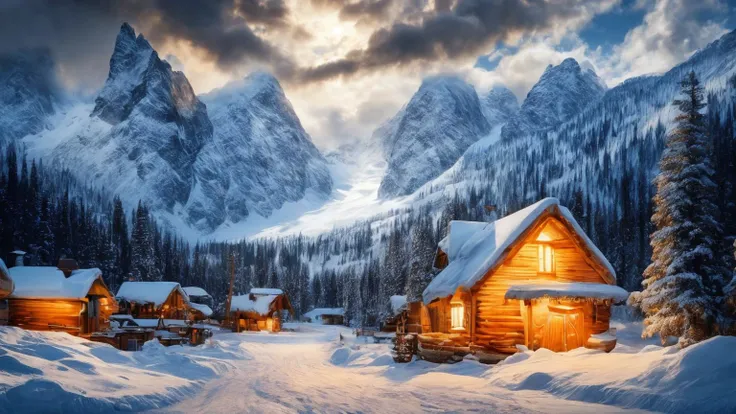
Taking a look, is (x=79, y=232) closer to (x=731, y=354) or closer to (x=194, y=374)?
(x=194, y=374)

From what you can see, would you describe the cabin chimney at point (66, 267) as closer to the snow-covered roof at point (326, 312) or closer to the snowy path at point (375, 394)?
the snowy path at point (375, 394)

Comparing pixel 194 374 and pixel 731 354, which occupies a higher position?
pixel 731 354

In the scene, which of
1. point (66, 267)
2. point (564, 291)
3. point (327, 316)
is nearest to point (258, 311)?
point (66, 267)

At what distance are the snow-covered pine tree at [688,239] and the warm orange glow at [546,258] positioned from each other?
14.2 ft

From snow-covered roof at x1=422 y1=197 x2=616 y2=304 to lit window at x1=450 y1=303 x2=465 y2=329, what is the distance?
1.04 metres

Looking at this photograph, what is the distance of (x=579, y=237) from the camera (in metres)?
24.3

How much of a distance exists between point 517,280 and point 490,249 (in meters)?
1.84

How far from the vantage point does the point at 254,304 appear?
78.4m

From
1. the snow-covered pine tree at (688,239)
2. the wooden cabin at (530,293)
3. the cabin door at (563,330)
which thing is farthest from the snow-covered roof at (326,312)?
the snow-covered pine tree at (688,239)

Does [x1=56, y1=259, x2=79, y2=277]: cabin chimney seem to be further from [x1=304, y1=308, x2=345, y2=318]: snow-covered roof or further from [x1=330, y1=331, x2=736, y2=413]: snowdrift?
[x1=304, y1=308, x2=345, y2=318]: snow-covered roof

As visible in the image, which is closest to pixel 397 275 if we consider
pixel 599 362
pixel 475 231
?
pixel 475 231

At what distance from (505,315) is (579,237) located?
5128 millimetres

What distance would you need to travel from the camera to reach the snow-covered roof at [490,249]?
900 inches

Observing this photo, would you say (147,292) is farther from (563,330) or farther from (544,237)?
(563,330)
